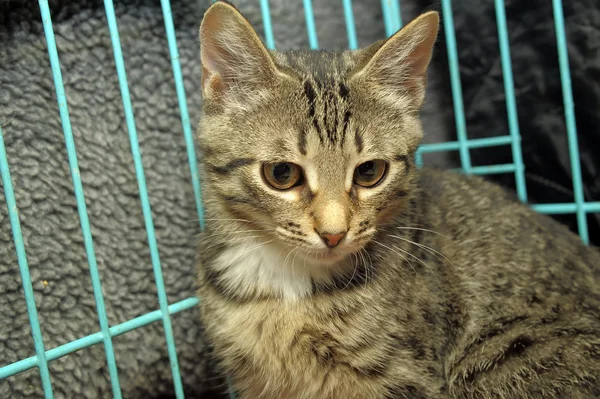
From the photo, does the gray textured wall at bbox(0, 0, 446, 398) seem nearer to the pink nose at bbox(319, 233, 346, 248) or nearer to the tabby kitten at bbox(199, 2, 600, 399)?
the tabby kitten at bbox(199, 2, 600, 399)

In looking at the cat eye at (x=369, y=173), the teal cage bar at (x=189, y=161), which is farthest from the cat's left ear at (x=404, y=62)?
the teal cage bar at (x=189, y=161)

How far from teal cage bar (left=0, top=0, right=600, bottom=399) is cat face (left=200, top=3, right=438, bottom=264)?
0.19 metres

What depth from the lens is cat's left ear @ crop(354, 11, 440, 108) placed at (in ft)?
3.90

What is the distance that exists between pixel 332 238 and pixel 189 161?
60cm

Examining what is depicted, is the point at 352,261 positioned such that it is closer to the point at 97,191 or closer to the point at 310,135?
the point at 310,135

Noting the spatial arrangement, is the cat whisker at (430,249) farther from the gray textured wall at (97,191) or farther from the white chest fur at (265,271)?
the gray textured wall at (97,191)

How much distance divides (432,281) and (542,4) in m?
1.00

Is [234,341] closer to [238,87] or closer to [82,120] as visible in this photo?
[238,87]

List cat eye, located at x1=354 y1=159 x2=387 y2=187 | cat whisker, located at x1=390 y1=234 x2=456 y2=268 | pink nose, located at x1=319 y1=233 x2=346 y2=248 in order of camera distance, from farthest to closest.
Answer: cat whisker, located at x1=390 y1=234 x2=456 y2=268, cat eye, located at x1=354 y1=159 x2=387 y2=187, pink nose, located at x1=319 y1=233 x2=346 y2=248

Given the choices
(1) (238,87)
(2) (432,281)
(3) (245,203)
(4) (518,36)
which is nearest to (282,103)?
(1) (238,87)

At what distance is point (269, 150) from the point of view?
1128 millimetres

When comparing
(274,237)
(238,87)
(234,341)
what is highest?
(238,87)

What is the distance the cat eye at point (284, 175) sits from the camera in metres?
1.12

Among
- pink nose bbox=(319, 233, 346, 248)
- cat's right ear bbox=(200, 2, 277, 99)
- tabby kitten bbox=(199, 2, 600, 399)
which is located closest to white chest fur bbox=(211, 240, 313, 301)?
tabby kitten bbox=(199, 2, 600, 399)
